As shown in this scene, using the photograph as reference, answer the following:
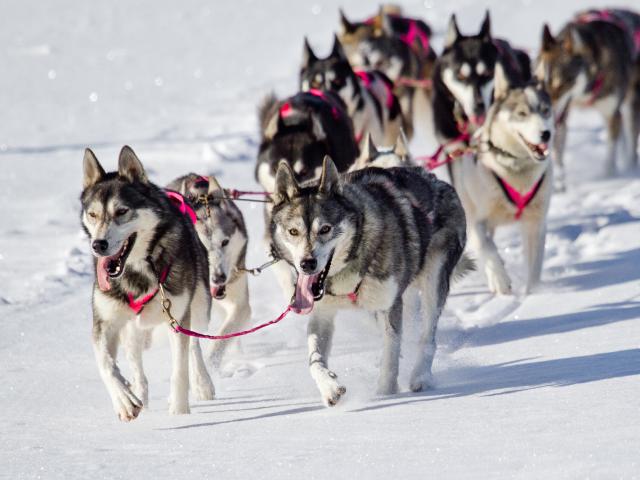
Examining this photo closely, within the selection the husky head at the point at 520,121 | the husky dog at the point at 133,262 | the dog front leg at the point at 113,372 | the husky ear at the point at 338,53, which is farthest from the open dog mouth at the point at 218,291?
the husky ear at the point at 338,53

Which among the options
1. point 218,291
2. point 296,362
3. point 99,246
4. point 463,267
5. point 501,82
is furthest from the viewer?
point 501,82

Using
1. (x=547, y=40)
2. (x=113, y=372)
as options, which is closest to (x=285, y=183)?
(x=113, y=372)

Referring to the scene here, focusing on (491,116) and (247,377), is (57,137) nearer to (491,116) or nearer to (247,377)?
(491,116)

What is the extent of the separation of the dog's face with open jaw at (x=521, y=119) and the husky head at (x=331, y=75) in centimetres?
127

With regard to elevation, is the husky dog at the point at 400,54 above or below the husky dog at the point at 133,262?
below

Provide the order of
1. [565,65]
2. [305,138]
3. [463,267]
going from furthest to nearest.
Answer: [565,65] < [305,138] < [463,267]

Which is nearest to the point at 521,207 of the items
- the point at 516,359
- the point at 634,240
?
the point at 634,240

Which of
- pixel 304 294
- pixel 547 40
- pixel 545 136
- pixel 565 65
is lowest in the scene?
pixel 565 65

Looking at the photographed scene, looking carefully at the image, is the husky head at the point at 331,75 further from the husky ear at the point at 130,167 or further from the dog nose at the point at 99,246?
the dog nose at the point at 99,246

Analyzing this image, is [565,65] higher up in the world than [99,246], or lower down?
lower down

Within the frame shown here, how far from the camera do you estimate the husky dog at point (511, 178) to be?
5.69 m

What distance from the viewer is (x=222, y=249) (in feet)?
15.9

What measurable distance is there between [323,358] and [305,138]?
1911mm

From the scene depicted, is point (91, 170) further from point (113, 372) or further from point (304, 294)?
point (304, 294)
